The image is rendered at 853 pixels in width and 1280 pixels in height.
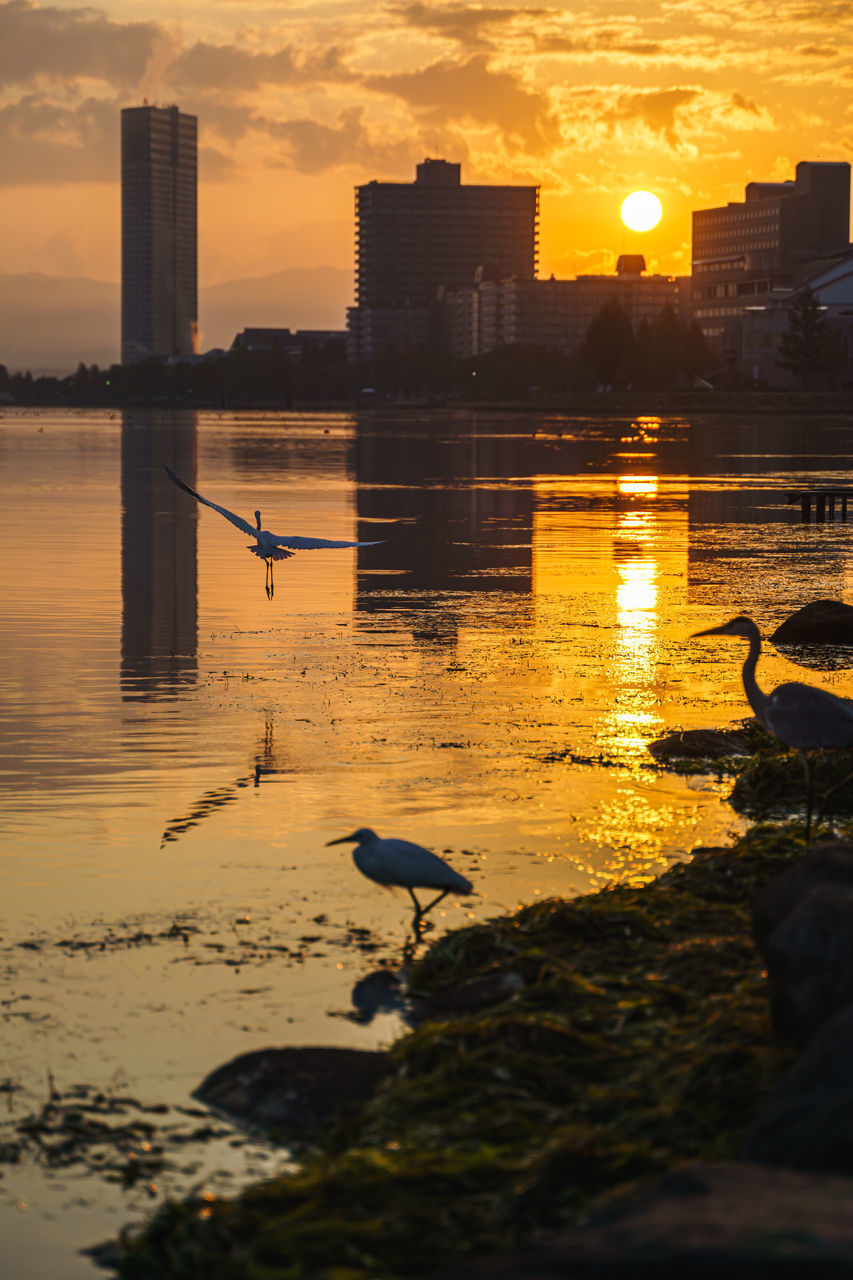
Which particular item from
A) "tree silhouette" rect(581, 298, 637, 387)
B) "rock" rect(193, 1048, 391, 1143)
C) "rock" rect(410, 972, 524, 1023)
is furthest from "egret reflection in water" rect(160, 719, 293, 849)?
"tree silhouette" rect(581, 298, 637, 387)

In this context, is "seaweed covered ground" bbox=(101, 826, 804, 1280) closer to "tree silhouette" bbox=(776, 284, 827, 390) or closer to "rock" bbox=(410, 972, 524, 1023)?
"rock" bbox=(410, 972, 524, 1023)

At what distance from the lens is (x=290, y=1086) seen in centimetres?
775

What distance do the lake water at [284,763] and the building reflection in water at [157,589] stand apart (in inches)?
4.5

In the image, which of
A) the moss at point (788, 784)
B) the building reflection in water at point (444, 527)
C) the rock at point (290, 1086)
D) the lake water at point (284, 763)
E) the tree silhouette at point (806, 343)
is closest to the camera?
the rock at point (290, 1086)

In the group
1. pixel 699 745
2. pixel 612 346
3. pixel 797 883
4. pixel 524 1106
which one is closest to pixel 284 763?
pixel 699 745

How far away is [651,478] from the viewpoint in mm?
63594

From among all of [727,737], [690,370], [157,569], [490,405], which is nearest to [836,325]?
[690,370]

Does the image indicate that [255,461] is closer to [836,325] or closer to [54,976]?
[54,976]

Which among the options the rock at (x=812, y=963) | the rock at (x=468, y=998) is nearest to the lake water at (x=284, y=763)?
the rock at (x=468, y=998)

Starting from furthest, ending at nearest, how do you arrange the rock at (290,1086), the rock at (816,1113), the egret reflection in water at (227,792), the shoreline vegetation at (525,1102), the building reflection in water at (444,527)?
1. the building reflection in water at (444,527)
2. the egret reflection in water at (227,792)
3. the rock at (290,1086)
4. the shoreline vegetation at (525,1102)
5. the rock at (816,1113)

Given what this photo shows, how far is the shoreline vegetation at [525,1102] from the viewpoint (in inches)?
246

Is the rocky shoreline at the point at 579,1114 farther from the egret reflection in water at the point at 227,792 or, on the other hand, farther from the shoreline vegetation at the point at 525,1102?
the egret reflection in water at the point at 227,792

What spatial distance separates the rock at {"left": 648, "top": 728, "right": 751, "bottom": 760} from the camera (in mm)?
14711

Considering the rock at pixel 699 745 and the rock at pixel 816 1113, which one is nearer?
the rock at pixel 816 1113
